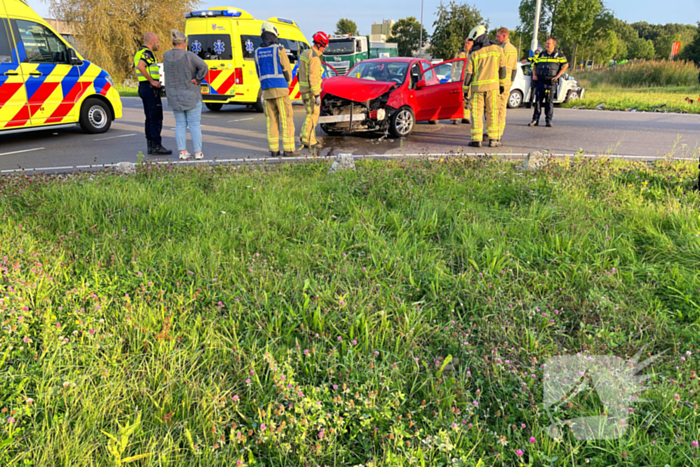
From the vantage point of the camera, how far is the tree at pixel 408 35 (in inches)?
3127

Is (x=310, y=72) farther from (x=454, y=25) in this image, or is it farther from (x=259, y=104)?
(x=454, y=25)

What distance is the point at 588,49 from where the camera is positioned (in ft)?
175

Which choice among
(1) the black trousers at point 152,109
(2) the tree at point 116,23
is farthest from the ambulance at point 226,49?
(2) the tree at point 116,23

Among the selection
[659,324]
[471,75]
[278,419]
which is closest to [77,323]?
[278,419]

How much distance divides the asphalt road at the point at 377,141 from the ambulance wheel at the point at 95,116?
0.19m

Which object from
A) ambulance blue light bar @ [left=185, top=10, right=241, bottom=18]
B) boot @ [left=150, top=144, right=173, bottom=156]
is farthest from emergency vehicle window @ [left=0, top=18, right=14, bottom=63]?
ambulance blue light bar @ [left=185, top=10, right=241, bottom=18]

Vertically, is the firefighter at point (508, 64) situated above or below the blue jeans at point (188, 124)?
above

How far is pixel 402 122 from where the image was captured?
30.9 feet

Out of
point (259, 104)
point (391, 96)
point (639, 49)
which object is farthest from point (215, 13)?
point (639, 49)

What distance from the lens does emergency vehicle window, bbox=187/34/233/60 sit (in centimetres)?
1318

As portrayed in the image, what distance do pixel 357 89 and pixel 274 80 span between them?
89.6 inches

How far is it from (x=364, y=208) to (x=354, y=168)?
1603 millimetres

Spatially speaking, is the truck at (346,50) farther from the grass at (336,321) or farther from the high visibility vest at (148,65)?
the grass at (336,321)

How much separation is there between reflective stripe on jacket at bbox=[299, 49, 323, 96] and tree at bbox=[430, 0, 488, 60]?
4925 cm
